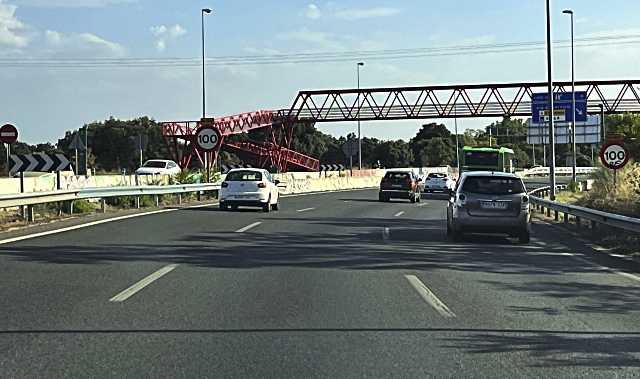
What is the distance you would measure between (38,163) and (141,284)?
1336cm

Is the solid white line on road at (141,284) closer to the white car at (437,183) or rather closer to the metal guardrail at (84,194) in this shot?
the metal guardrail at (84,194)

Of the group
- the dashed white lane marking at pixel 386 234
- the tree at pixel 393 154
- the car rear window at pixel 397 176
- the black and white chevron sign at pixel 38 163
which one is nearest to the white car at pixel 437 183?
the car rear window at pixel 397 176

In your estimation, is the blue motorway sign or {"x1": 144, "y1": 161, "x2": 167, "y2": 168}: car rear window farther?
{"x1": 144, "y1": 161, "x2": 167, "y2": 168}: car rear window

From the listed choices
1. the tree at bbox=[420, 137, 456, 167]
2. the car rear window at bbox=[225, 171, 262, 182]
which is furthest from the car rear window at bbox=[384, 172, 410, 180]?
the tree at bbox=[420, 137, 456, 167]

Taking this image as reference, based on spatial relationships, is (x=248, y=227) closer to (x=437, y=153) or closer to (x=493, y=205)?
(x=493, y=205)

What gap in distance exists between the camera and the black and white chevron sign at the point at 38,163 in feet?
74.2

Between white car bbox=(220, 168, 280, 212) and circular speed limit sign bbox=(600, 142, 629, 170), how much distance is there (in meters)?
10.9

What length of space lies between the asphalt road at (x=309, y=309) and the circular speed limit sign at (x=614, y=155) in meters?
8.87

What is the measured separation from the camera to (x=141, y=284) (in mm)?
11305

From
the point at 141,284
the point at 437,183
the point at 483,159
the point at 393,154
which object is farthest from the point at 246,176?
the point at 393,154

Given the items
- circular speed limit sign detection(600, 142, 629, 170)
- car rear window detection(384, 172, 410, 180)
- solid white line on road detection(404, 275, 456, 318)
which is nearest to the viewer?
solid white line on road detection(404, 275, 456, 318)

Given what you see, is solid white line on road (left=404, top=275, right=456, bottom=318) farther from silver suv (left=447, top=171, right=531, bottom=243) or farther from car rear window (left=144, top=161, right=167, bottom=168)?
car rear window (left=144, top=161, right=167, bottom=168)

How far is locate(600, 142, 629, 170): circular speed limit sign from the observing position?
25.2 meters

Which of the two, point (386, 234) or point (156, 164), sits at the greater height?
point (156, 164)
